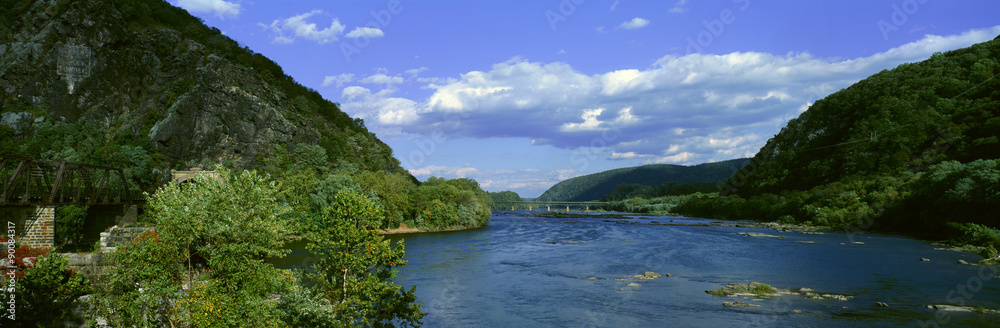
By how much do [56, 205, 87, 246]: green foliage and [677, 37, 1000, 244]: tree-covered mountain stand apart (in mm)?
100738

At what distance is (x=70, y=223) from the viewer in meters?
58.2

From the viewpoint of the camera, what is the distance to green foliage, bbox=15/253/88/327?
16.1m

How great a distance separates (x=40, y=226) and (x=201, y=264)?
3724 cm

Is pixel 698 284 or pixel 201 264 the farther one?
pixel 698 284

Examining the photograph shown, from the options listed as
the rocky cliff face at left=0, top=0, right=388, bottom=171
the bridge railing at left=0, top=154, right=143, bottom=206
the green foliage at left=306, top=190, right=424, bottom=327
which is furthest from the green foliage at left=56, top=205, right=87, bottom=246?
the green foliage at left=306, top=190, right=424, bottom=327

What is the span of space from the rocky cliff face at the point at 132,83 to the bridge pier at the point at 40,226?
2242 inches

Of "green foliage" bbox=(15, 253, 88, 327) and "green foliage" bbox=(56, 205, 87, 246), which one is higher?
"green foliage" bbox=(56, 205, 87, 246)

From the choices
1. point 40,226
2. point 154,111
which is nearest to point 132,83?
point 154,111

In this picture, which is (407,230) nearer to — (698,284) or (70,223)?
(70,223)

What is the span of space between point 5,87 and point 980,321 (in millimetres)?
130264

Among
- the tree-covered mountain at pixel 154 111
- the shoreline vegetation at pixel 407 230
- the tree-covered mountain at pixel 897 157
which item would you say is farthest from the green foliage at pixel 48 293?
the tree-covered mountain at pixel 897 157

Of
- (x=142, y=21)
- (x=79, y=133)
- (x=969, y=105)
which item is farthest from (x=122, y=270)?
(x=969, y=105)

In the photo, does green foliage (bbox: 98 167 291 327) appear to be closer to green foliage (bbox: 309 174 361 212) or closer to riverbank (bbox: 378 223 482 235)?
green foliage (bbox: 309 174 361 212)

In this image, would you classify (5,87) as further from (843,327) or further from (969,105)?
(969,105)
